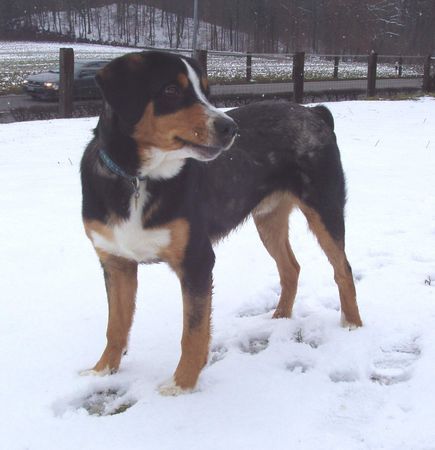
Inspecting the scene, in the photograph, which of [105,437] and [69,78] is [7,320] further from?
[69,78]

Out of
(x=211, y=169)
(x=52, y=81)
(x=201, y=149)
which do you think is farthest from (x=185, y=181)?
(x=52, y=81)

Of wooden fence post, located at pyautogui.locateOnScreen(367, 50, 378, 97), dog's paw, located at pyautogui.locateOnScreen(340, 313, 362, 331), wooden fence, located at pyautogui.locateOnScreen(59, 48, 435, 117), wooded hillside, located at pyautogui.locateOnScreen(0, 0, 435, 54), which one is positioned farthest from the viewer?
wooded hillside, located at pyautogui.locateOnScreen(0, 0, 435, 54)

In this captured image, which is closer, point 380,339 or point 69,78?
point 380,339

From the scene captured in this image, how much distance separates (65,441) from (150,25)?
6910cm

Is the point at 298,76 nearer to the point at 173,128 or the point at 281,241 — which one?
the point at 281,241

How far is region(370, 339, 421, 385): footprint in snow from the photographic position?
10.6 ft

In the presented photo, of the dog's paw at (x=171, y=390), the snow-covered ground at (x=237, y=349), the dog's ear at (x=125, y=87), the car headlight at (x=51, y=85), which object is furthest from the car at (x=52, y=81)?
the dog's paw at (x=171, y=390)

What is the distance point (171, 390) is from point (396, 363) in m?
1.30

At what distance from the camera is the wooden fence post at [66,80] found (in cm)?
1219

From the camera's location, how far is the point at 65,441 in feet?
9.06

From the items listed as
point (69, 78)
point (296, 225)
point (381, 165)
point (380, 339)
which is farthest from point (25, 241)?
point (69, 78)

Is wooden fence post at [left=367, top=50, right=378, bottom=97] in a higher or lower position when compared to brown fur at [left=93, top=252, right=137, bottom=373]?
higher

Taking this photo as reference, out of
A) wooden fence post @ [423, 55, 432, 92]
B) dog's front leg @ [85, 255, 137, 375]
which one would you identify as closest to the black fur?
dog's front leg @ [85, 255, 137, 375]

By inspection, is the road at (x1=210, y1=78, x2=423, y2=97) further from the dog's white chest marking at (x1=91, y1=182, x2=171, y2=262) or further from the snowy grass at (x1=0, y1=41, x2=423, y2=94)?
the dog's white chest marking at (x1=91, y1=182, x2=171, y2=262)
